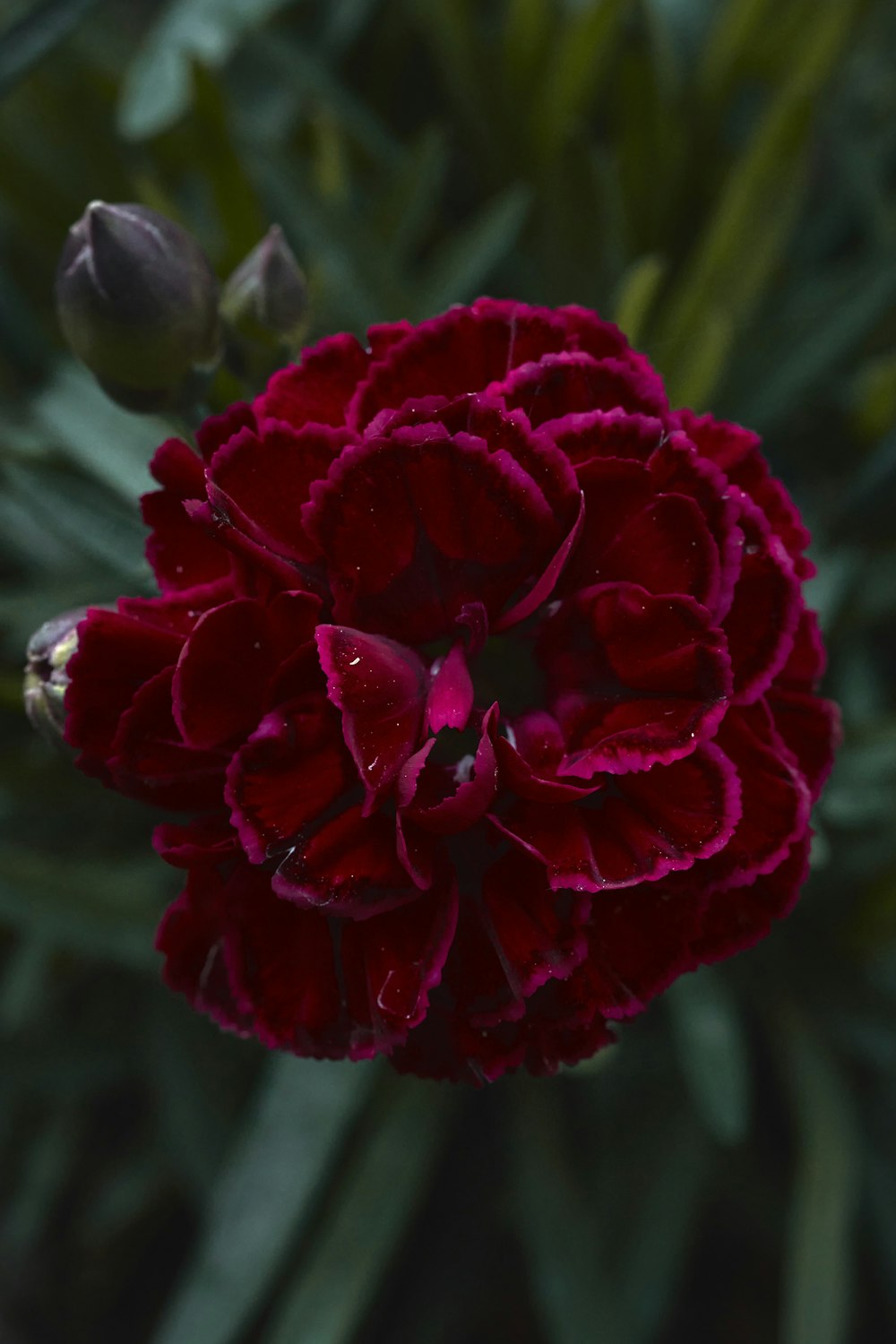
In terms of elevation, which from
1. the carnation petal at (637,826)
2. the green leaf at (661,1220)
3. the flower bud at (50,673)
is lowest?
the green leaf at (661,1220)

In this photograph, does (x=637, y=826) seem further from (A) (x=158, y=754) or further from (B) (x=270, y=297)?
(B) (x=270, y=297)

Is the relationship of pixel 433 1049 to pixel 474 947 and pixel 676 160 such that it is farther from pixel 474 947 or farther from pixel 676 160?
pixel 676 160

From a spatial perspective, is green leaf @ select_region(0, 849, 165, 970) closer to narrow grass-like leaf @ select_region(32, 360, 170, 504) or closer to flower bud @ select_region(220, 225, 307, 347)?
narrow grass-like leaf @ select_region(32, 360, 170, 504)

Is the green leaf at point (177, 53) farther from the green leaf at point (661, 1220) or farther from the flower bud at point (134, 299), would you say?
the green leaf at point (661, 1220)

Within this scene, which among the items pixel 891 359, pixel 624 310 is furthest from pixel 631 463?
pixel 891 359

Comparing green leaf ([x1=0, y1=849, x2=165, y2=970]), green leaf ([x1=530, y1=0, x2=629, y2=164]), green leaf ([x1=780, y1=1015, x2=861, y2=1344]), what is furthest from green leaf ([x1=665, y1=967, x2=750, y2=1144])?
green leaf ([x1=530, y1=0, x2=629, y2=164])

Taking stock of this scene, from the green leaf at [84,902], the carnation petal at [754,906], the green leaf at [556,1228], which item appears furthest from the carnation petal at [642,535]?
the green leaf at [556,1228]

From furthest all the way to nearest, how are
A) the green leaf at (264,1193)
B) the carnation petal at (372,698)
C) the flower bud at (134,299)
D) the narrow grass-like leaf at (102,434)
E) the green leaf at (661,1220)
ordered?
the green leaf at (661,1220) < the green leaf at (264,1193) < the narrow grass-like leaf at (102,434) < the flower bud at (134,299) < the carnation petal at (372,698)
